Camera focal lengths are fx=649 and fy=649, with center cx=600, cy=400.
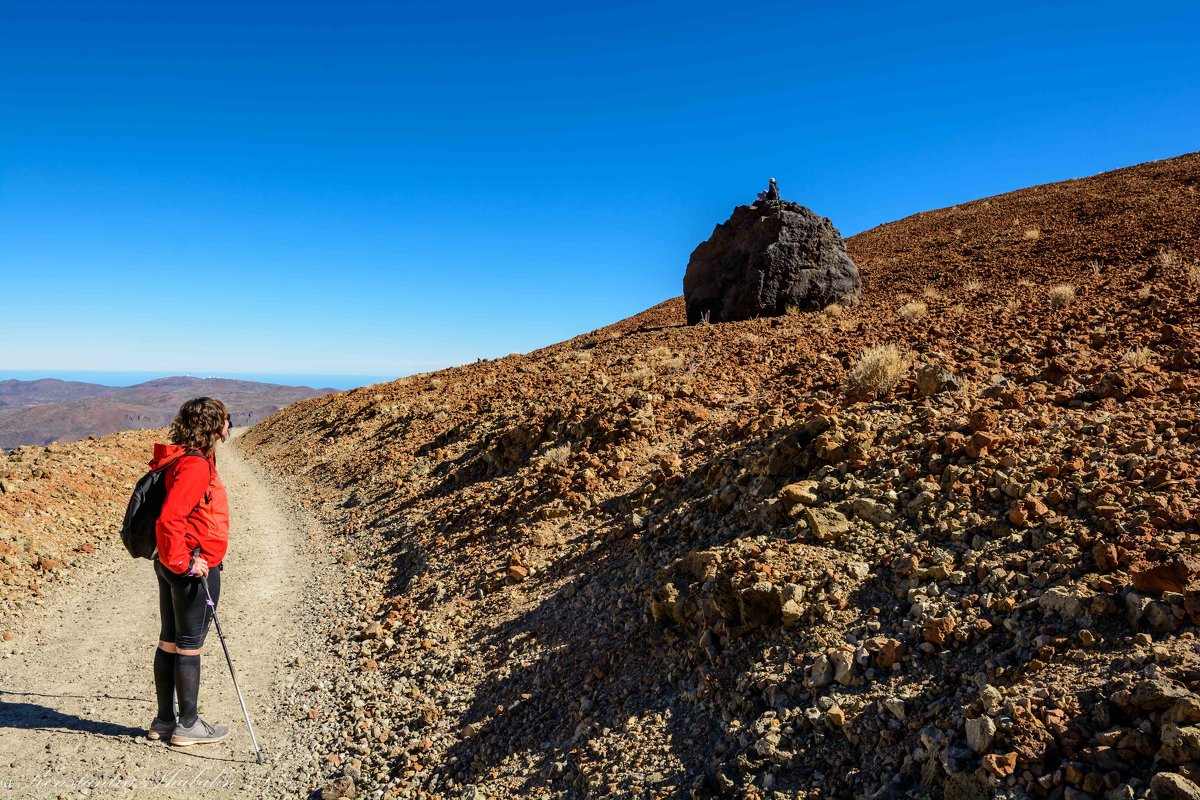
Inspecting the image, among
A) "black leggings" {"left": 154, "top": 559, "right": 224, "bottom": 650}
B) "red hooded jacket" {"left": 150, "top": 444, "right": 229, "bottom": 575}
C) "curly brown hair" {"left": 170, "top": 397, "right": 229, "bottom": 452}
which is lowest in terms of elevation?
"black leggings" {"left": 154, "top": 559, "right": 224, "bottom": 650}

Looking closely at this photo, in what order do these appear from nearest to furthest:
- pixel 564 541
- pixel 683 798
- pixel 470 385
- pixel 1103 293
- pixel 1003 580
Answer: pixel 683 798 → pixel 1003 580 → pixel 564 541 → pixel 1103 293 → pixel 470 385

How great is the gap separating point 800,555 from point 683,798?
7.28ft

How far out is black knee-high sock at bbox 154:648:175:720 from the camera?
5.27 metres

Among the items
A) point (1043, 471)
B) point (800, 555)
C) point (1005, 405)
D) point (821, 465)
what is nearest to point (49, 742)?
point (800, 555)

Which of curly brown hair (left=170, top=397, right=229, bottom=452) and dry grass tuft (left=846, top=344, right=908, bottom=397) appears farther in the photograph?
dry grass tuft (left=846, top=344, right=908, bottom=397)

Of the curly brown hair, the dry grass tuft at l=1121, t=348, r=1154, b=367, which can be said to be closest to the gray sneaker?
the curly brown hair

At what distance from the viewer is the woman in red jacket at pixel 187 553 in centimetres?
496

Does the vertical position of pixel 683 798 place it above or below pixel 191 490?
below

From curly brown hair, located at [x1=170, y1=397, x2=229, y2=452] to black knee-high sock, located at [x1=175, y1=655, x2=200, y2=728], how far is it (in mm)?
1727

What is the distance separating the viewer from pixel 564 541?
8523mm

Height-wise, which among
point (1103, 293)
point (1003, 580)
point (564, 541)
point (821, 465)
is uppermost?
point (1103, 293)

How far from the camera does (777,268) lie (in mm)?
18766

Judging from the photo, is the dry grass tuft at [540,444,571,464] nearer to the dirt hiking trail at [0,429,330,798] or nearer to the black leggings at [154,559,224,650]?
the dirt hiking trail at [0,429,330,798]

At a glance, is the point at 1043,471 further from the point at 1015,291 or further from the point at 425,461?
the point at 425,461
